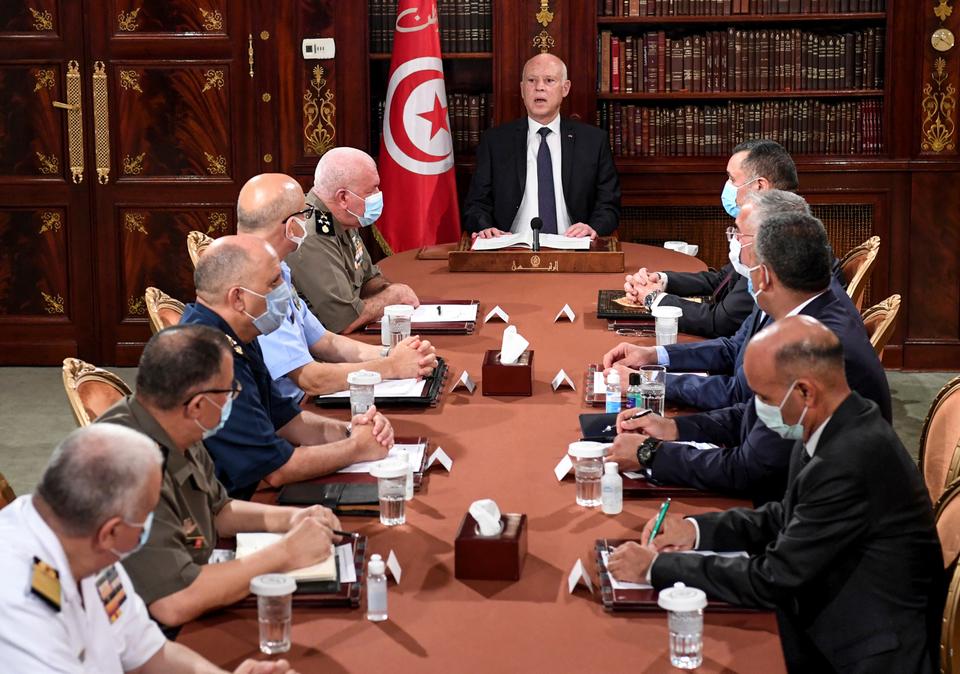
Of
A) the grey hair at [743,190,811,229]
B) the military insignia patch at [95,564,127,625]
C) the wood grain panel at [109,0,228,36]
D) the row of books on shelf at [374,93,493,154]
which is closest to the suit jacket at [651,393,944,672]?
the military insignia patch at [95,564,127,625]

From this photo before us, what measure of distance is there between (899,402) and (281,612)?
5.68 meters

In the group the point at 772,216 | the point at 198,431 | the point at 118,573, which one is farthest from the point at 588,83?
the point at 118,573

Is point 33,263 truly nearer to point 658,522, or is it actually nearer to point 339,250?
point 339,250

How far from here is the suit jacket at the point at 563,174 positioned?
307 inches

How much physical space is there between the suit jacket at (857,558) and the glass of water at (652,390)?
104 cm

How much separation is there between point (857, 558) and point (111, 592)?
161 centimetres

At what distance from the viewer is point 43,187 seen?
8359 millimetres

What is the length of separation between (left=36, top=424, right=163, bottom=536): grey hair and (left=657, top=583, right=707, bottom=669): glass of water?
1.00 m

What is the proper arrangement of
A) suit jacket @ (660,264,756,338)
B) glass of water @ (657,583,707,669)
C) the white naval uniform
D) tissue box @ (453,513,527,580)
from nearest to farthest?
the white naval uniform → glass of water @ (657,583,707,669) → tissue box @ (453,513,527,580) → suit jacket @ (660,264,756,338)

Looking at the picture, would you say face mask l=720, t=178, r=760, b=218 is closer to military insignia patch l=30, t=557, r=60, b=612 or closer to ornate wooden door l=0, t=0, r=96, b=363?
military insignia patch l=30, t=557, r=60, b=612

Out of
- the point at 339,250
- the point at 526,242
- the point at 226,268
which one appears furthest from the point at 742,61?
the point at 226,268

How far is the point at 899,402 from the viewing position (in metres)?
7.66

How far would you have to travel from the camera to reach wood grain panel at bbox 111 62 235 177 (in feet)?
27.0

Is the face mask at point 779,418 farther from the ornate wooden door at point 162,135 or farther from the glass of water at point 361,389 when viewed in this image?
the ornate wooden door at point 162,135
